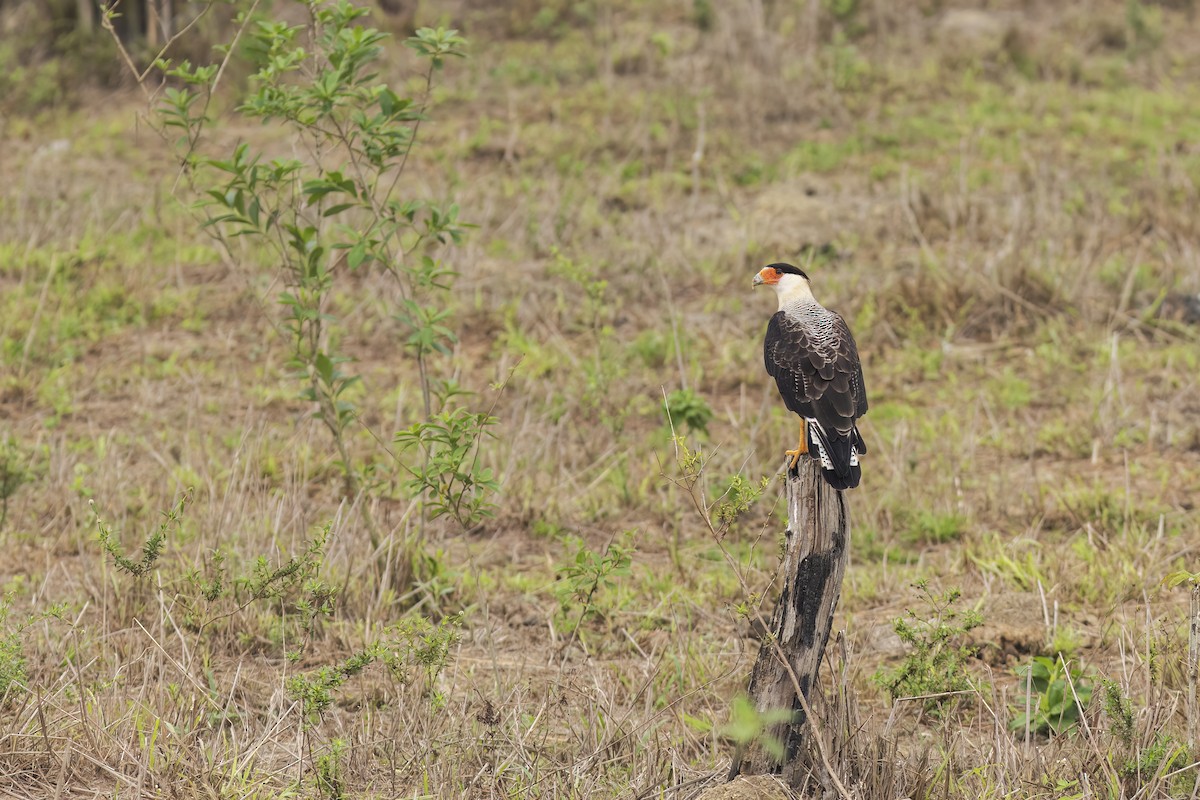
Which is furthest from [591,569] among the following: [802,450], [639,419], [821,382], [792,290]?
[639,419]

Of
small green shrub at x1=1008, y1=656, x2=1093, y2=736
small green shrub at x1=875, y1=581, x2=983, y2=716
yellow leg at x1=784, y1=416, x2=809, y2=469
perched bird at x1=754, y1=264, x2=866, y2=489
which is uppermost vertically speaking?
perched bird at x1=754, y1=264, x2=866, y2=489

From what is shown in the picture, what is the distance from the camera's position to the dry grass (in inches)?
157

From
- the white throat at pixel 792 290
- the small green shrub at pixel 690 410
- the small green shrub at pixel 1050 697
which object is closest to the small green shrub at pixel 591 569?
the white throat at pixel 792 290

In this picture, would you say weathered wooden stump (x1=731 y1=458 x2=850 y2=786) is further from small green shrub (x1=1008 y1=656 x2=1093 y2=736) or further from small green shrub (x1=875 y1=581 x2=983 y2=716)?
small green shrub (x1=1008 y1=656 x2=1093 y2=736)

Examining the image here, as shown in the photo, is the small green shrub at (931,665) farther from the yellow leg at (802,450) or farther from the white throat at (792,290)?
the white throat at (792,290)

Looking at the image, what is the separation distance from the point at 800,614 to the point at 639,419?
3.86 metres

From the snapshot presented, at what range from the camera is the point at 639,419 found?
7.44 metres

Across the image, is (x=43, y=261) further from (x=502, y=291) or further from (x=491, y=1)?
(x=491, y=1)

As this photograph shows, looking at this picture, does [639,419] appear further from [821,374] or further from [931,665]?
[931,665]

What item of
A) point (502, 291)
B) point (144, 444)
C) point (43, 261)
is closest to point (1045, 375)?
point (502, 291)

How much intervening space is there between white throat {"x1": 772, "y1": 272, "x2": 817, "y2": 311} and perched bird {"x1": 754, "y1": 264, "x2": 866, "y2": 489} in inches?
0.4

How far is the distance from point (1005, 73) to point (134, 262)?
9113 mm

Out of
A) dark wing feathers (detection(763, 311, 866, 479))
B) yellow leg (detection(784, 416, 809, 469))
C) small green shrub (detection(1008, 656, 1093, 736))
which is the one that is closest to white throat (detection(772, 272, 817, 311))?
dark wing feathers (detection(763, 311, 866, 479))

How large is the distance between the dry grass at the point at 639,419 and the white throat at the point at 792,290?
3.69 feet
